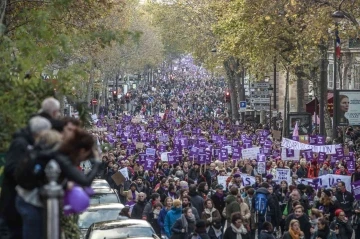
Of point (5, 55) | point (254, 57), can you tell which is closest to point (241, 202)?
point (5, 55)

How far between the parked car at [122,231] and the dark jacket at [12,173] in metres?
6.57

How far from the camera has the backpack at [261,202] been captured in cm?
2055

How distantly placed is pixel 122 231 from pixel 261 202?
595 cm

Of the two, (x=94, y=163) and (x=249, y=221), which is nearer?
(x=94, y=163)

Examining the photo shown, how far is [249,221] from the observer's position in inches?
794

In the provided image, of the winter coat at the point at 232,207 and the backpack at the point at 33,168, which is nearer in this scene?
the backpack at the point at 33,168

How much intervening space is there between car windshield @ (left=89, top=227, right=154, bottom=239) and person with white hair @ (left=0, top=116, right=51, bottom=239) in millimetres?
6614

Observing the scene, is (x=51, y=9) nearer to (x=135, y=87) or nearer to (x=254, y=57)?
(x=254, y=57)

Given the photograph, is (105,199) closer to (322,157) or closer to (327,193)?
(327,193)

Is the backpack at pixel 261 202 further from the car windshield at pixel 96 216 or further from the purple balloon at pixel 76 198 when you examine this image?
the purple balloon at pixel 76 198

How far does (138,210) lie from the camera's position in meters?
20.5

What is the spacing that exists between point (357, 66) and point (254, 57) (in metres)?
23.4

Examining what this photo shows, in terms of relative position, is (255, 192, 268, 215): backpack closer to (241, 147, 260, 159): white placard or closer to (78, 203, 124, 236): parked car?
(78, 203, 124, 236): parked car

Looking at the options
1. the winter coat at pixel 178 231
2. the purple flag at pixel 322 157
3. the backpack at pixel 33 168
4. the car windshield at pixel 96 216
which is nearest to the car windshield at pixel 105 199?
the car windshield at pixel 96 216
